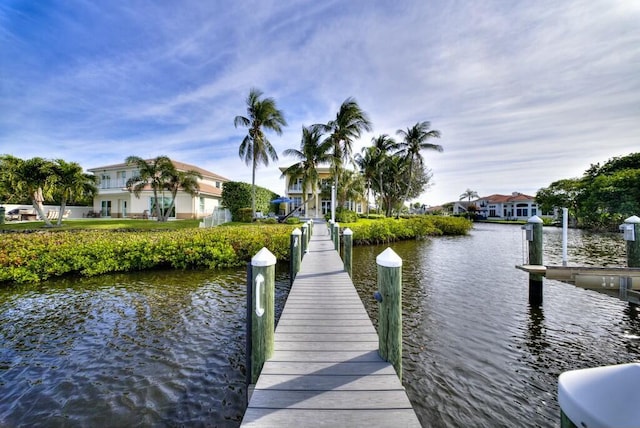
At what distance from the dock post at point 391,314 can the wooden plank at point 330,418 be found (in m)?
0.79

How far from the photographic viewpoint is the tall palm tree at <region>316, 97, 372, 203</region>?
24644 millimetres

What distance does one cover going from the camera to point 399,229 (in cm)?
2448

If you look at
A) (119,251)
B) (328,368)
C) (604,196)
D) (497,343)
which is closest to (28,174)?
(119,251)

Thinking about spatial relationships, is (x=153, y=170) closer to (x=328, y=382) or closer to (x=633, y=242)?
(x=328, y=382)

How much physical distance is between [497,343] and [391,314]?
4.27 metres

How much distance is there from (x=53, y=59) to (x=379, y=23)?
15.8 metres

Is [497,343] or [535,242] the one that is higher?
[535,242]

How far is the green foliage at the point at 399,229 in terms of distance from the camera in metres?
21.3

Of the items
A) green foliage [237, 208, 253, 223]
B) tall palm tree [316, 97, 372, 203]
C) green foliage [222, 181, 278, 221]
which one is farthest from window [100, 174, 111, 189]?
tall palm tree [316, 97, 372, 203]

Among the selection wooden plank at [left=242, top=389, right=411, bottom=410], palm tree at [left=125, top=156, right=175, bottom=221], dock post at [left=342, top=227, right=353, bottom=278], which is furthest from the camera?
palm tree at [left=125, top=156, right=175, bottom=221]

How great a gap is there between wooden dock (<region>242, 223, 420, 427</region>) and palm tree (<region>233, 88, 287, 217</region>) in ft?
67.5

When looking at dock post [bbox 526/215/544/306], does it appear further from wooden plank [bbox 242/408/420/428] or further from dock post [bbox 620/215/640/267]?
wooden plank [bbox 242/408/420/428]

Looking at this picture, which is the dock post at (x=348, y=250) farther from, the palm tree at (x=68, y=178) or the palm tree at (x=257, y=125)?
the palm tree at (x=68, y=178)

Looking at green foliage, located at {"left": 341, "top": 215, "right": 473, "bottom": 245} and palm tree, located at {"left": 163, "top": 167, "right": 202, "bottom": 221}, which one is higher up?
palm tree, located at {"left": 163, "top": 167, "right": 202, "bottom": 221}
